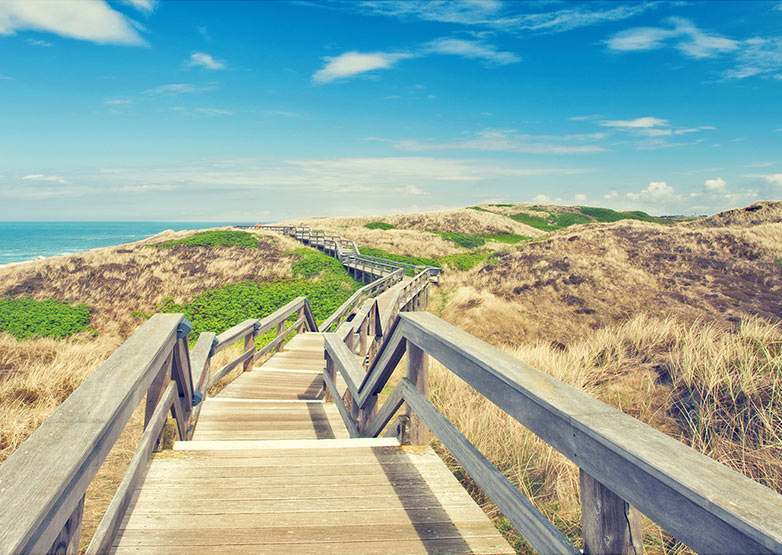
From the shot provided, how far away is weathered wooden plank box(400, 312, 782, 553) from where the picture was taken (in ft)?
3.03

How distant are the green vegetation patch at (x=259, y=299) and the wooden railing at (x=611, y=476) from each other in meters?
13.4

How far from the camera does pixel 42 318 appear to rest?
50.0ft

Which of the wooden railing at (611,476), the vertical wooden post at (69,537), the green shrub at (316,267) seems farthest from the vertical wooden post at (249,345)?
the green shrub at (316,267)

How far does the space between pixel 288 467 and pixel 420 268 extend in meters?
19.7

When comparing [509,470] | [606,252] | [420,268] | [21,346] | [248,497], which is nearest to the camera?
[248,497]

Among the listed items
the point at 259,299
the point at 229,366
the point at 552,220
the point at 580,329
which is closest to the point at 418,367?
the point at 229,366

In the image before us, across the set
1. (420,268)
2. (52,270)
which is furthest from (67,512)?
(52,270)

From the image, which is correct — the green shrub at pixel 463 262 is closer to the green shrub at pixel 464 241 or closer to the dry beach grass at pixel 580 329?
the dry beach grass at pixel 580 329

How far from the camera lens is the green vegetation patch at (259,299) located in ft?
54.3

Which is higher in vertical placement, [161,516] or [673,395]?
[161,516]

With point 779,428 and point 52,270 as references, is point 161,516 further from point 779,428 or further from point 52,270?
point 52,270

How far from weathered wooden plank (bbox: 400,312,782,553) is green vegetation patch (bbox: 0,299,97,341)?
1590cm

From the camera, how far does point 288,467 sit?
2834 mm

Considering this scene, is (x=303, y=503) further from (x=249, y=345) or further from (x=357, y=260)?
(x=357, y=260)
